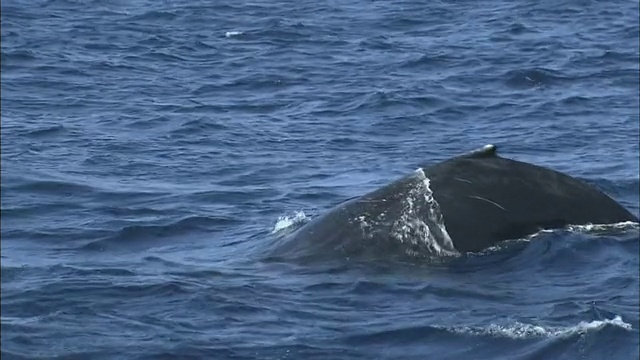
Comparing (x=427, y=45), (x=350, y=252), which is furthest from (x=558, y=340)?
(x=427, y=45)

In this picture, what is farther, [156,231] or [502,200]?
[156,231]

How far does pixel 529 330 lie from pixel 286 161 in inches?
423

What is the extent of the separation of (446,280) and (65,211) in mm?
6284

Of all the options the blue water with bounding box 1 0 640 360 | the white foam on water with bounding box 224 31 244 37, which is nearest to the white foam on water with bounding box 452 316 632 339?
the blue water with bounding box 1 0 640 360

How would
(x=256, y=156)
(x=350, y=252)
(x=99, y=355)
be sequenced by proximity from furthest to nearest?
(x=256, y=156), (x=350, y=252), (x=99, y=355)

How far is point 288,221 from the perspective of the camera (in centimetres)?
1958

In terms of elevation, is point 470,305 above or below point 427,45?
above

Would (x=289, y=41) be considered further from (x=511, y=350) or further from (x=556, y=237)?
(x=511, y=350)

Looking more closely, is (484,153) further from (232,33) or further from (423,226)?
(232,33)

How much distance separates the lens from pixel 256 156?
81.5ft

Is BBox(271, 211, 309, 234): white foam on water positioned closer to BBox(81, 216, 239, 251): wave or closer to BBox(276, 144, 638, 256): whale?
BBox(81, 216, 239, 251): wave

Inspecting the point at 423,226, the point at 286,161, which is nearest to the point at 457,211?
the point at 423,226

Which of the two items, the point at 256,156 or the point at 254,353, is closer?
the point at 254,353

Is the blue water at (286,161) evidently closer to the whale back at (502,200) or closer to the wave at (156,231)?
the wave at (156,231)
